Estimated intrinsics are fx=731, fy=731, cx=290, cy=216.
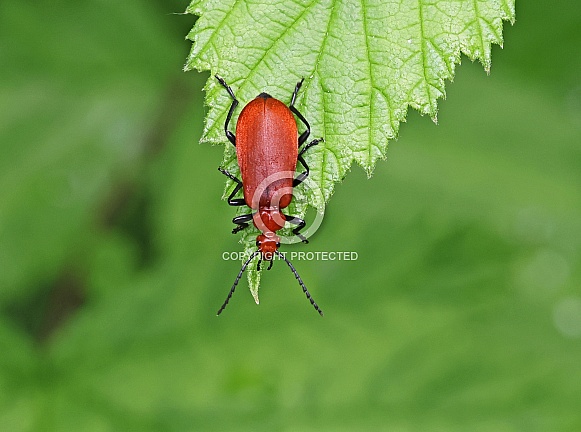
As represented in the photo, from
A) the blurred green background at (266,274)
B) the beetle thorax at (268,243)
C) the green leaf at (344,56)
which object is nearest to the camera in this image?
the green leaf at (344,56)

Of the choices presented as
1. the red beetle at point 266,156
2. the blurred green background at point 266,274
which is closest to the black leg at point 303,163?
the red beetle at point 266,156

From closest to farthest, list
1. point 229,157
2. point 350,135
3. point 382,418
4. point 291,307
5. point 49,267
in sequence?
point 350,135 → point 229,157 → point 382,418 → point 291,307 → point 49,267

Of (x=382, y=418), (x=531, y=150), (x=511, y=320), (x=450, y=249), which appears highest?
(x=531, y=150)

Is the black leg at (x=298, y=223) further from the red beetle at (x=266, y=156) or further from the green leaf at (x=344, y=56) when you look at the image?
the green leaf at (x=344, y=56)

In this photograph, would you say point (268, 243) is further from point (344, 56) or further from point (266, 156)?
point (344, 56)

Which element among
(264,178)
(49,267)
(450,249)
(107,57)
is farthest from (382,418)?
(107,57)

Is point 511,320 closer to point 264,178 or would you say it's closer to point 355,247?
point 355,247
